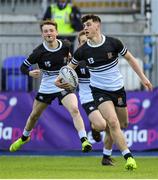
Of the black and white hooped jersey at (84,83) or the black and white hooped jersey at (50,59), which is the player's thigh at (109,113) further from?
the black and white hooped jersey at (50,59)

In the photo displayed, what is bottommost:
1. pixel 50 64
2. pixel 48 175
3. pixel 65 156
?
pixel 65 156

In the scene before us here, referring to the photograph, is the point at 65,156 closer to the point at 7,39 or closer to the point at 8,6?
the point at 7,39

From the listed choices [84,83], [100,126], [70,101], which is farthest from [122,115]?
[84,83]

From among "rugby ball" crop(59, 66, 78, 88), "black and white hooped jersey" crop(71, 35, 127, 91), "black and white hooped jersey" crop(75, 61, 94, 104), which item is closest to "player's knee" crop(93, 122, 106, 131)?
"black and white hooped jersey" crop(75, 61, 94, 104)

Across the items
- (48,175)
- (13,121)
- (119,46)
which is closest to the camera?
(48,175)

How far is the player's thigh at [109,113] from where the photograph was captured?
12.7m

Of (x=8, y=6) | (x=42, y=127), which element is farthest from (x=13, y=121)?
(x=8, y=6)

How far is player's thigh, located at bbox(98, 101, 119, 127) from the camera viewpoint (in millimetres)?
12683

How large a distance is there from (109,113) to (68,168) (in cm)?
152

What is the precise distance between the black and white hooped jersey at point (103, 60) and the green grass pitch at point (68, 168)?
1378 mm

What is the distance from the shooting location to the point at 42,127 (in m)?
18.2

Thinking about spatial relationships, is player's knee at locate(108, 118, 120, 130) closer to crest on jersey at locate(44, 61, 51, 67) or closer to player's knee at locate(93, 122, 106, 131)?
player's knee at locate(93, 122, 106, 131)

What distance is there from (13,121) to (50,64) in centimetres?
345

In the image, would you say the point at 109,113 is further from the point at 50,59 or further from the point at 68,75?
the point at 50,59
